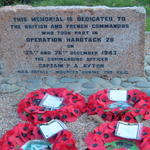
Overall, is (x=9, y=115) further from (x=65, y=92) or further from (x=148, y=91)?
(x=148, y=91)

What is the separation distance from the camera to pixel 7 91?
455cm

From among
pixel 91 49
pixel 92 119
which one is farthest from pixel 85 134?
pixel 91 49

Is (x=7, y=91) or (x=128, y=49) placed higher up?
(x=128, y=49)

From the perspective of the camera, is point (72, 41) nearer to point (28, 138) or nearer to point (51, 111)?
point (51, 111)

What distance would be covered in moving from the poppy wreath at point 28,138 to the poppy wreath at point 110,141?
0.62 feet

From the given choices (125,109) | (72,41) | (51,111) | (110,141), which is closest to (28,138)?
(51,111)

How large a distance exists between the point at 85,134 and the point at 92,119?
0.93 ft

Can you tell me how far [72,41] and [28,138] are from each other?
1782 millimetres

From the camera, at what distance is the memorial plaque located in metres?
4.55

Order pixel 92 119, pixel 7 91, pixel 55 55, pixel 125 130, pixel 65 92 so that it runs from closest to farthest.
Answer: pixel 125 130 < pixel 92 119 < pixel 65 92 < pixel 7 91 < pixel 55 55

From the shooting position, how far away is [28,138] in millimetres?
3400

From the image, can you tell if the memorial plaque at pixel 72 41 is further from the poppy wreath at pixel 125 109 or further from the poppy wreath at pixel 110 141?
the poppy wreath at pixel 110 141

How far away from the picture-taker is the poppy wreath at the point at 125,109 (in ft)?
12.1

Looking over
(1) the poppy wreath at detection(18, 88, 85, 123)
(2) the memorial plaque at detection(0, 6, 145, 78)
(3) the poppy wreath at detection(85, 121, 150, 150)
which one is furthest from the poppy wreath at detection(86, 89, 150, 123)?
(2) the memorial plaque at detection(0, 6, 145, 78)
